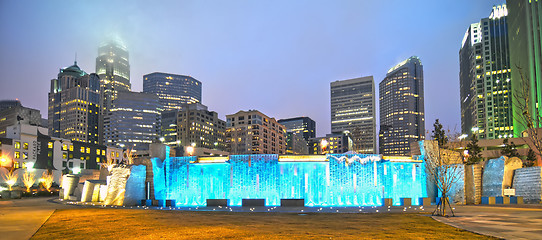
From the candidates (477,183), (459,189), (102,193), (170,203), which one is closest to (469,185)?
(477,183)

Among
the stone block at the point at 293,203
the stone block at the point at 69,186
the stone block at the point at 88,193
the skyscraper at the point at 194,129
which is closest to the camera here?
the stone block at the point at 293,203

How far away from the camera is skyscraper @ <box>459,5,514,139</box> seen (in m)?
149

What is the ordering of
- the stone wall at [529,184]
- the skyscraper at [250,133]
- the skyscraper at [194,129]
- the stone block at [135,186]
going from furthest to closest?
the skyscraper at [194,129]
the skyscraper at [250,133]
the stone block at [135,186]
the stone wall at [529,184]

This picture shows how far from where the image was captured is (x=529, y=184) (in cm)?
2878

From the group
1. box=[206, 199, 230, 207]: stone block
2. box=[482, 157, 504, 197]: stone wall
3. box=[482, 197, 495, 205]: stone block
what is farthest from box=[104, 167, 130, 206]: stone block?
box=[482, 157, 504, 197]: stone wall

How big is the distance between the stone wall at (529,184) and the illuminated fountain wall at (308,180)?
678cm

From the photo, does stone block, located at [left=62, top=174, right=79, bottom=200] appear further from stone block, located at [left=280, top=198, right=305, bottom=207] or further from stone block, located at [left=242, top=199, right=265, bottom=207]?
stone block, located at [left=280, top=198, right=305, bottom=207]

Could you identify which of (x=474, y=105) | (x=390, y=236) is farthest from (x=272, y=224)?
(x=474, y=105)

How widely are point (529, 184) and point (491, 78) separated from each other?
5694 inches

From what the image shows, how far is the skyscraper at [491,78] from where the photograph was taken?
149125 millimetres

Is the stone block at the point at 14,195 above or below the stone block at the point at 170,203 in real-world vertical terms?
below

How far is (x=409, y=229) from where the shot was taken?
14086mm

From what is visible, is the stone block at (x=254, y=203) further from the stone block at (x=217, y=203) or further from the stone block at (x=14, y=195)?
the stone block at (x=14, y=195)

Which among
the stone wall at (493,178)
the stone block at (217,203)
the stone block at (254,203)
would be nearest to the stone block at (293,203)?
the stone block at (254,203)
